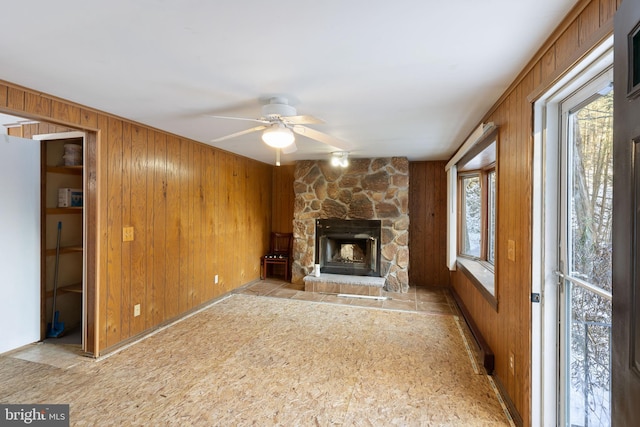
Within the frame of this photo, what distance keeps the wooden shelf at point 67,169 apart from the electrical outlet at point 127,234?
0.96m

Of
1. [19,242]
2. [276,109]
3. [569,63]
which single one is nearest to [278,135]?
[276,109]

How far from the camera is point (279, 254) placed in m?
5.91

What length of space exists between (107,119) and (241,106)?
4.58 feet

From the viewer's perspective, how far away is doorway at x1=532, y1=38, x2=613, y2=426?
1.34m

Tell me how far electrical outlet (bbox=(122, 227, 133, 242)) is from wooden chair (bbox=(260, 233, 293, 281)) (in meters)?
2.87

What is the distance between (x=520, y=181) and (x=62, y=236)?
4.53 metres

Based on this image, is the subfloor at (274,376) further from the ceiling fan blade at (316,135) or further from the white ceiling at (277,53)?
the white ceiling at (277,53)

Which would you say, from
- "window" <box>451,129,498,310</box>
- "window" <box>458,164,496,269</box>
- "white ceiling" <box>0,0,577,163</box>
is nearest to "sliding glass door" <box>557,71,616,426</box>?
"white ceiling" <box>0,0,577,163</box>

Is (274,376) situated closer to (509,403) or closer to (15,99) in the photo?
(509,403)

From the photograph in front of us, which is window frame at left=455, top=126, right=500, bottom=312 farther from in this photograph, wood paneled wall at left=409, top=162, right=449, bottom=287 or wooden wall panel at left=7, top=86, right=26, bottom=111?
wooden wall panel at left=7, top=86, right=26, bottom=111

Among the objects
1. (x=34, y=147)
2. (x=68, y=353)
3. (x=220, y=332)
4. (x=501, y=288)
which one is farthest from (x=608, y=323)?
(x=34, y=147)

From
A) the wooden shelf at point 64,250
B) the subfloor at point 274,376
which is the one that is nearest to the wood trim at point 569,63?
the subfloor at point 274,376

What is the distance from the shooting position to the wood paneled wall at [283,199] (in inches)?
238

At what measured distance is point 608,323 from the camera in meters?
1.32
